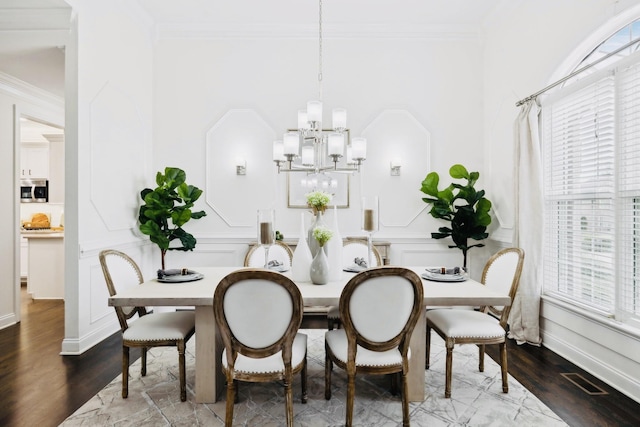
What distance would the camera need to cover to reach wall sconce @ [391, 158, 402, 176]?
4.43 meters

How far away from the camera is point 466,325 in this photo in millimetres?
2389

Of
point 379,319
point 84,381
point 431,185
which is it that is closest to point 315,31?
point 431,185

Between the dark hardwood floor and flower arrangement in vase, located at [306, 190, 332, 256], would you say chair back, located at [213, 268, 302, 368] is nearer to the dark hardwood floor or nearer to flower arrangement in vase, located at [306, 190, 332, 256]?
flower arrangement in vase, located at [306, 190, 332, 256]

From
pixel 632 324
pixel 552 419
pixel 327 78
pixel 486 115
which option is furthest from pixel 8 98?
pixel 632 324

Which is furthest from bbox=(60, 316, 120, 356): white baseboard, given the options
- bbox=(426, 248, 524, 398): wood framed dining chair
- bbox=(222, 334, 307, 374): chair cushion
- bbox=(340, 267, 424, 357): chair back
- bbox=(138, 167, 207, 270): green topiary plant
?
bbox=(426, 248, 524, 398): wood framed dining chair

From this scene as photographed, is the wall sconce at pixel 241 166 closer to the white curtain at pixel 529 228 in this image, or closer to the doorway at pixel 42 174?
the white curtain at pixel 529 228

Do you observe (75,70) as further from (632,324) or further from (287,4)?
(632,324)

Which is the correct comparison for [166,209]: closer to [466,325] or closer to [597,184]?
[466,325]

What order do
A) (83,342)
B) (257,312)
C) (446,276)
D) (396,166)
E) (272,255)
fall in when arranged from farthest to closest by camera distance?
(396,166), (272,255), (83,342), (446,276), (257,312)

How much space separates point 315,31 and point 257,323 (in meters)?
3.78

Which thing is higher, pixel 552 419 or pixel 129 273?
pixel 129 273

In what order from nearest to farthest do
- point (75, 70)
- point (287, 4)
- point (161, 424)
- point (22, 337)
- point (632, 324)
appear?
point (161, 424), point (632, 324), point (75, 70), point (22, 337), point (287, 4)

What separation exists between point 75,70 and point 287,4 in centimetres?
216

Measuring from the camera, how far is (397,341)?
6.41 feet
